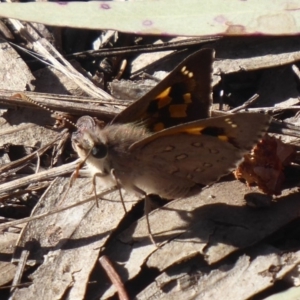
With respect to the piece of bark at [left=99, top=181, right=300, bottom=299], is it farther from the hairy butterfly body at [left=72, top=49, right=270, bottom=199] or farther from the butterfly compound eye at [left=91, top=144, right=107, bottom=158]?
the butterfly compound eye at [left=91, top=144, right=107, bottom=158]

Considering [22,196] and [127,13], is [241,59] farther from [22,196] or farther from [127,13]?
[22,196]

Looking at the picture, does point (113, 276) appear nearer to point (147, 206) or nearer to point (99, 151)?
point (147, 206)

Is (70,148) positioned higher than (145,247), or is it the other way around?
(70,148)

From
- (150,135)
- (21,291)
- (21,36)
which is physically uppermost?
(21,36)

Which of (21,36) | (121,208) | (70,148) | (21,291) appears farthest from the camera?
(21,36)

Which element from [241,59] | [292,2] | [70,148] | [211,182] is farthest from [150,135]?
[292,2]

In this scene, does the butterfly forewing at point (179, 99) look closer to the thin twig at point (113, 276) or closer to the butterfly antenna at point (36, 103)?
the butterfly antenna at point (36, 103)
